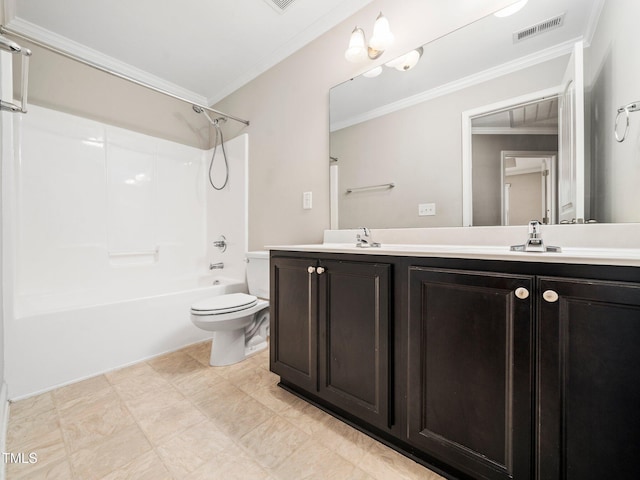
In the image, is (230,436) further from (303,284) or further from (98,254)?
(98,254)

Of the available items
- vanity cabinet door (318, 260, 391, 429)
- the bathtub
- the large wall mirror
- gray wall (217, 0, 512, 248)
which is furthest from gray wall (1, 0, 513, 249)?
the bathtub

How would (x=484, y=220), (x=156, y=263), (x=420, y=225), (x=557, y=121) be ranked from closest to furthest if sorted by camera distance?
(x=557, y=121), (x=484, y=220), (x=420, y=225), (x=156, y=263)

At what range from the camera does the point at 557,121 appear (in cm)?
110

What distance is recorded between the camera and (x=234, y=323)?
1.74 m

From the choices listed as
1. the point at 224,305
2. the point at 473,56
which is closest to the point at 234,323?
the point at 224,305

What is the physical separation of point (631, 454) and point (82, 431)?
1936 millimetres

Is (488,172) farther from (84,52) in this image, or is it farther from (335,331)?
(84,52)

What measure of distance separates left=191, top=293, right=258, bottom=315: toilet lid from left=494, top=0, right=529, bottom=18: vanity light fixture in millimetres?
2079

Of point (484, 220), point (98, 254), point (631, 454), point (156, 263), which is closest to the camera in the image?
point (631, 454)

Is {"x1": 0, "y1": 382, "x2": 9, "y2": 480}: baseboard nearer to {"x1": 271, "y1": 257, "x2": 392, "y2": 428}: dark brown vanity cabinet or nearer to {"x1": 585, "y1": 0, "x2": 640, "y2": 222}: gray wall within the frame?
{"x1": 271, "y1": 257, "x2": 392, "y2": 428}: dark brown vanity cabinet

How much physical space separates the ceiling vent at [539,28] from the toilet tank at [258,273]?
6.37 ft

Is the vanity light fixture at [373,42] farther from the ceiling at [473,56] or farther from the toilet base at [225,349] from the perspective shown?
the toilet base at [225,349]

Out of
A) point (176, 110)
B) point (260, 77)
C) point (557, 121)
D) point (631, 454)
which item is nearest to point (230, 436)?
point (631, 454)

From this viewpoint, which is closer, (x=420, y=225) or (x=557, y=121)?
(x=557, y=121)
